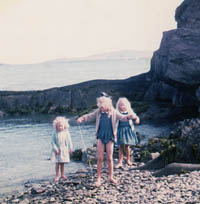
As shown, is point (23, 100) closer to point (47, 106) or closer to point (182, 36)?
point (47, 106)

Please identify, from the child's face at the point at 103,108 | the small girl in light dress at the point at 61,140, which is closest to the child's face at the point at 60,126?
the small girl in light dress at the point at 61,140

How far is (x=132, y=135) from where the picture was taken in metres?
13.9

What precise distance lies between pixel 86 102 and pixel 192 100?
16.7 metres

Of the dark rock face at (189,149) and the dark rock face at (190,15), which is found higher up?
the dark rock face at (190,15)

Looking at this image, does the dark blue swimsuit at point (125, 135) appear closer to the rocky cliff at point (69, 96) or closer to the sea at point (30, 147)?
the sea at point (30, 147)

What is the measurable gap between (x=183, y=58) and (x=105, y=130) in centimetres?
2879

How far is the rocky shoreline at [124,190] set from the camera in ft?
32.7

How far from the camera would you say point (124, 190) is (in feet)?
36.3

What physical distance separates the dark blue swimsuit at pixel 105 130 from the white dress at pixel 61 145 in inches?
68.9

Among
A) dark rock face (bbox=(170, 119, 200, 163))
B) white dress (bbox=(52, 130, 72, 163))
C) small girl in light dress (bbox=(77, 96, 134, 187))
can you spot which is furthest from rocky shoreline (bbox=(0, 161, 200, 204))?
dark rock face (bbox=(170, 119, 200, 163))

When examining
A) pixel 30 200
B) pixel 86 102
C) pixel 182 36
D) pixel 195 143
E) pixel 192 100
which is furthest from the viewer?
pixel 86 102

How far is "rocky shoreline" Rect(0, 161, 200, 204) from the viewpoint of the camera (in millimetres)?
9968

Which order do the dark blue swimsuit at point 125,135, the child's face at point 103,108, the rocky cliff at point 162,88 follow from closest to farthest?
the child's face at point 103,108, the dark blue swimsuit at point 125,135, the rocky cliff at point 162,88

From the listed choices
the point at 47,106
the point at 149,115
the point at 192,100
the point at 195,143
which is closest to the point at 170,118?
the point at 149,115
